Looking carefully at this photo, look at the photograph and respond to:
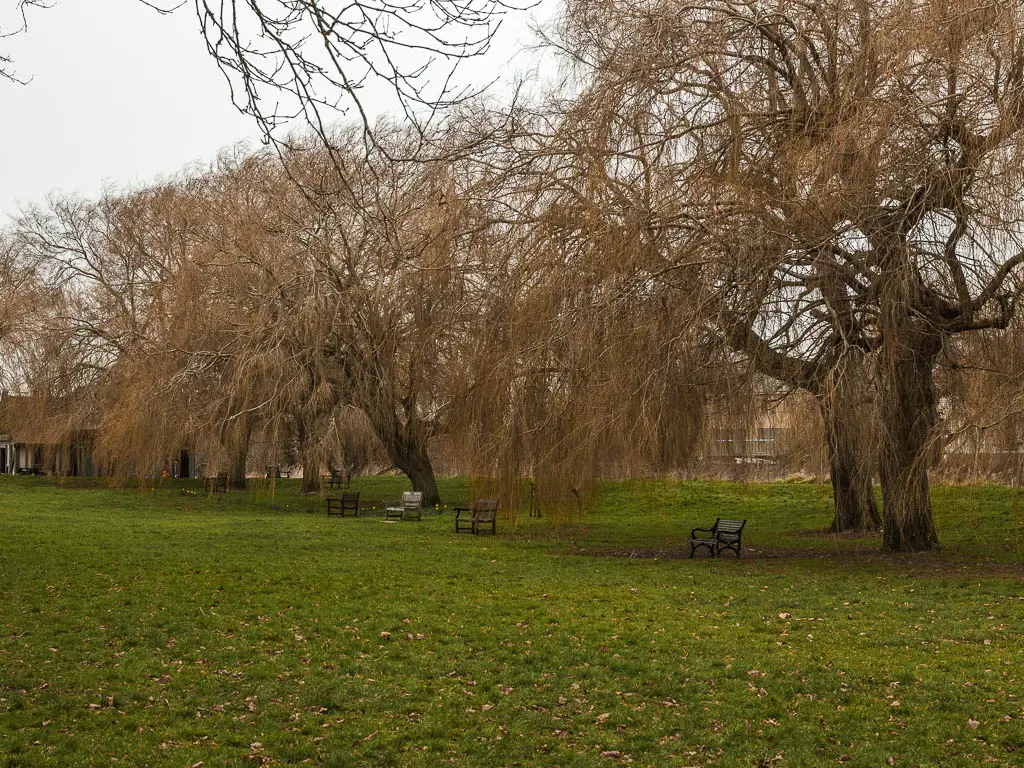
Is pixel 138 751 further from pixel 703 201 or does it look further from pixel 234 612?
pixel 703 201

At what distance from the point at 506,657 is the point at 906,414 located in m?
6.61

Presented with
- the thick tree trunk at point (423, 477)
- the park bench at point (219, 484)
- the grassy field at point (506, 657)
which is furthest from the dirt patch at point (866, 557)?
the park bench at point (219, 484)

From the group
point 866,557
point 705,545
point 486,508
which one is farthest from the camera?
point 486,508

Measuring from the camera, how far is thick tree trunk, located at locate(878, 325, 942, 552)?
11.6 m

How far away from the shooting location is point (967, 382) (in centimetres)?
1232

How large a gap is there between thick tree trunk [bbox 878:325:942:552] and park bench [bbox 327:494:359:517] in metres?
13.8

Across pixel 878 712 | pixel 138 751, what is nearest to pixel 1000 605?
pixel 878 712

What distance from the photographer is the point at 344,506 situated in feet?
81.0

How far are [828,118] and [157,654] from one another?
349 inches

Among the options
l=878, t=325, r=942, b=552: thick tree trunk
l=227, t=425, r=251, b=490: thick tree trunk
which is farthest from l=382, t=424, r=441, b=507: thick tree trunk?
l=878, t=325, r=942, b=552: thick tree trunk

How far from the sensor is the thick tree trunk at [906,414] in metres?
11.6

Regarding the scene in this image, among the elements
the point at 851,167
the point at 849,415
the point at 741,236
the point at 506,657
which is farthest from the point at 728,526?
the point at 506,657

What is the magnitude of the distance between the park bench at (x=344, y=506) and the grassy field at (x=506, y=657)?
8022 millimetres

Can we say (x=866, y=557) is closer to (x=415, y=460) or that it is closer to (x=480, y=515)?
(x=480, y=515)
